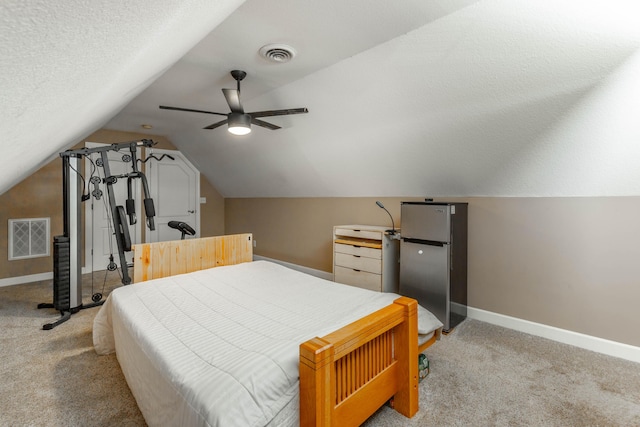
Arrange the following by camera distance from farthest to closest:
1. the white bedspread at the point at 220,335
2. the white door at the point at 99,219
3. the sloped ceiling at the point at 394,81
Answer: the white door at the point at 99,219
the white bedspread at the point at 220,335
the sloped ceiling at the point at 394,81

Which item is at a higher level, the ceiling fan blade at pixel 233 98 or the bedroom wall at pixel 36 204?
the ceiling fan blade at pixel 233 98

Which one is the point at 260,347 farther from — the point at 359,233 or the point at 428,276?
the point at 359,233

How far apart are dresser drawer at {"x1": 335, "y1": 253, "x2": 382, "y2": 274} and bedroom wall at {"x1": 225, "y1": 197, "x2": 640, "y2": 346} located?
932mm

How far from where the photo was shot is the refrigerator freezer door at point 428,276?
275 cm

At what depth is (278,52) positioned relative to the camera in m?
2.38

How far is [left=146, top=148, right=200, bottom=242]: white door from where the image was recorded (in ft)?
17.7

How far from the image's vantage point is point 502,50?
6.43ft

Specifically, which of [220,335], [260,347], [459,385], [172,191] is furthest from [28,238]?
[459,385]

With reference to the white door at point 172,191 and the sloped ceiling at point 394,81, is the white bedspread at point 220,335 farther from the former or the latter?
the white door at point 172,191

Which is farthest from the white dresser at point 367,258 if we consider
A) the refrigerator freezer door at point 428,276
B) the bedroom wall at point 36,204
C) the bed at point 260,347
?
the bedroom wall at point 36,204

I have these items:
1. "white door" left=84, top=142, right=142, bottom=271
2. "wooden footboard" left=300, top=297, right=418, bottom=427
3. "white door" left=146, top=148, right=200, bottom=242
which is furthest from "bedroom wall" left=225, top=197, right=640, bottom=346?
"white door" left=84, top=142, right=142, bottom=271

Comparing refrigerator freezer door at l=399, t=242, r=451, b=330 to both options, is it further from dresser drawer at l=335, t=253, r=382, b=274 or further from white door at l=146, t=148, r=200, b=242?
white door at l=146, t=148, r=200, b=242

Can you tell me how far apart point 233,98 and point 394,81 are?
132cm

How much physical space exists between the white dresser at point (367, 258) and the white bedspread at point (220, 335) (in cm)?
102
